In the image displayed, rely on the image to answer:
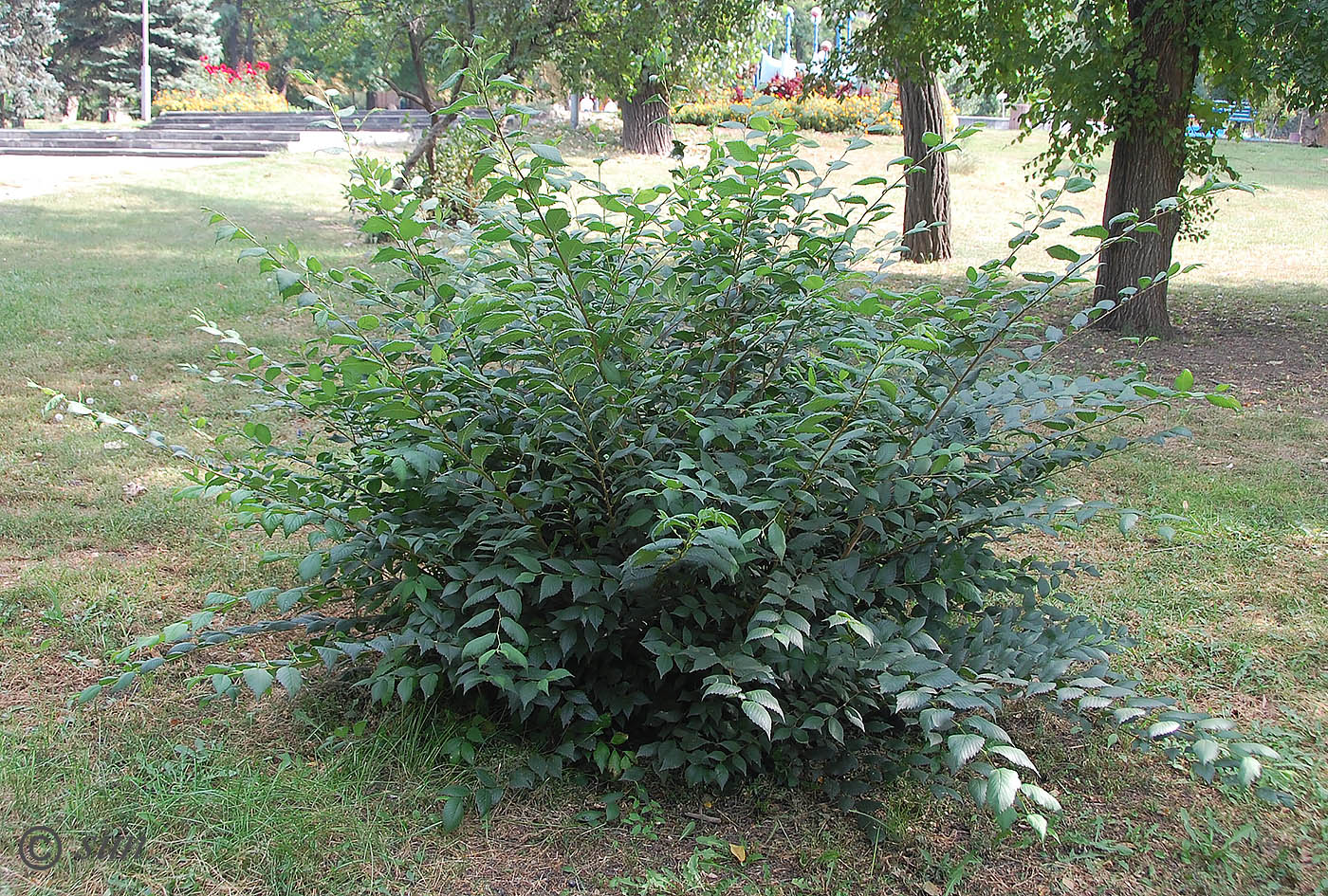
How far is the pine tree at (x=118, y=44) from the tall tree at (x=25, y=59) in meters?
2.33

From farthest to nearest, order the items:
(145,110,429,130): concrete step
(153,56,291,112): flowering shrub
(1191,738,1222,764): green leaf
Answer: (153,56,291,112): flowering shrub < (145,110,429,130): concrete step < (1191,738,1222,764): green leaf

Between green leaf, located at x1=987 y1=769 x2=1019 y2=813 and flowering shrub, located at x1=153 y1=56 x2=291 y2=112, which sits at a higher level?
flowering shrub, located at x1=153 y1=56 x2=291 y2=112

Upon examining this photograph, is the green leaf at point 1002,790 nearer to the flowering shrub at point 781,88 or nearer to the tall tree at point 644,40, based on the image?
the flowering shrub at point 781,88

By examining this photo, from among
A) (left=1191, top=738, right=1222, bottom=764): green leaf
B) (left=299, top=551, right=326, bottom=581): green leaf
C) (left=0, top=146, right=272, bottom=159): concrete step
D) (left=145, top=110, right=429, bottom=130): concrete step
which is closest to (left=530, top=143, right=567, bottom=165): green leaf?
(left=299, top=551, right=326, bottom=581): green leaf

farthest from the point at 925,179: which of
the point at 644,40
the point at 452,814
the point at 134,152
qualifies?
the point at 134,152

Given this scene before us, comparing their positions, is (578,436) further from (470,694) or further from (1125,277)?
(1125,277)

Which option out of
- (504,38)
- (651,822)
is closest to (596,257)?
(651,822)

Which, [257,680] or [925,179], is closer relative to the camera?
[257,680]

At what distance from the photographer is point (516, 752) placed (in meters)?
2.58

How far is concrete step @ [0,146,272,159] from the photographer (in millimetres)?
20125

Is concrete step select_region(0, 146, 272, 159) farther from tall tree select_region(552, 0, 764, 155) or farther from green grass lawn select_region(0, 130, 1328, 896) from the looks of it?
green grass lawn select_region(0, 130, 1328, 896)

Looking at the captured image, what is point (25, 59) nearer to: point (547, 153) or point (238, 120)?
point (238, 120)

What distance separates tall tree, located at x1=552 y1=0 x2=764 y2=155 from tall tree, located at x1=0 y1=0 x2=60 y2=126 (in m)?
22.4

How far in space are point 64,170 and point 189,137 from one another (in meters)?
5.64
